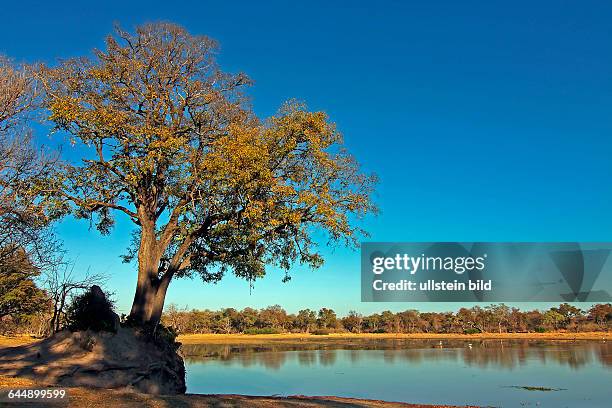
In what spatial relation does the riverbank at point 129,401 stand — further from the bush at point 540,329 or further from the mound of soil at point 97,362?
the bush at point 540,329

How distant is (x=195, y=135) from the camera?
20.7 m

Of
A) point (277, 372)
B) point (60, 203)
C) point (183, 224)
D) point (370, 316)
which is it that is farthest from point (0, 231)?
point (370, 316)

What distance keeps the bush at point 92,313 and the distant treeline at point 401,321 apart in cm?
8624

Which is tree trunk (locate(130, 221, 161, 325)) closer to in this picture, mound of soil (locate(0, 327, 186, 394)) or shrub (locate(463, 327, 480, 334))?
mound of soil (locate(0, 327, 186, 394))

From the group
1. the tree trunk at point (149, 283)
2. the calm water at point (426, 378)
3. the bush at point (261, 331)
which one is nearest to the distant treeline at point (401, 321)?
the bush at point (261, 331)

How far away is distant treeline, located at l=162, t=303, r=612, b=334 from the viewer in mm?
111812

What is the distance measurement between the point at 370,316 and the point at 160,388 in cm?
11429

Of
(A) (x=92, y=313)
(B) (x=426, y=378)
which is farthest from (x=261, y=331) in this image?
(A) (x=92, y=313)

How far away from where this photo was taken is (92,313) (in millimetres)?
17281

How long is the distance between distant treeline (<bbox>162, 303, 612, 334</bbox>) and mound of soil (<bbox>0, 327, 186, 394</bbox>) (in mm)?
85866

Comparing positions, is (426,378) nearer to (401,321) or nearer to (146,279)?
(146,279)

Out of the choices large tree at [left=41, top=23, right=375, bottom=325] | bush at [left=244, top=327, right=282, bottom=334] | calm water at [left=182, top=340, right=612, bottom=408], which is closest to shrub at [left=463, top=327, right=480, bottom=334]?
bush at [left=244, top=327, right=282, bottom=334]

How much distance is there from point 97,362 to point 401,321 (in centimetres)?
11094

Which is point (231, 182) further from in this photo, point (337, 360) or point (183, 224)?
point (337, 360)
